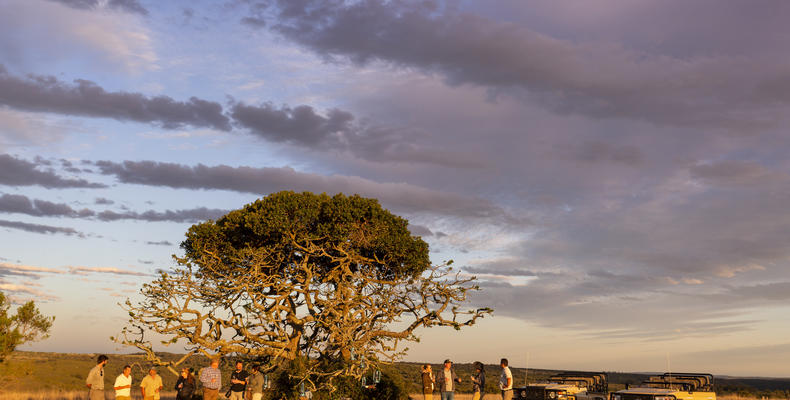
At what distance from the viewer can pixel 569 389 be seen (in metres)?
20.9

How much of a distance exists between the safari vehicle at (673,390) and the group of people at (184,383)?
11.2 metres

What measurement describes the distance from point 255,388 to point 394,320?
8284 millimetres

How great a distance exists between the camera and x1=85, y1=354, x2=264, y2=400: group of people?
17.3m

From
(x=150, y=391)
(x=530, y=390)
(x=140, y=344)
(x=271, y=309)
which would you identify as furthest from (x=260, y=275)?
(x=530, y=390)

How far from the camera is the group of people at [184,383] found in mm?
17281

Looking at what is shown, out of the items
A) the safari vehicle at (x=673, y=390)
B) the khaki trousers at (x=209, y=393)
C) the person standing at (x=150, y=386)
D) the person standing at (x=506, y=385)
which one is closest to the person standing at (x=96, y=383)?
the person standing at (x=150, y=386)

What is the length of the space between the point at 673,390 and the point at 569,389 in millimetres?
3149

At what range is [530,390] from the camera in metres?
21.3

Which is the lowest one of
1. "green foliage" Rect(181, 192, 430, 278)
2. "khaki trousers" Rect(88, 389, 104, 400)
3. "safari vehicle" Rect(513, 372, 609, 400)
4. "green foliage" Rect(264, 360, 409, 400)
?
"green foliage" Rect(264, 360, 409, 400)

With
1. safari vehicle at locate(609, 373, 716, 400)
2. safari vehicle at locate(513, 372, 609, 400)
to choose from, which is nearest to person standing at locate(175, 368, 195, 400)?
safari vehicle at locate(513, 372, 609, 400)

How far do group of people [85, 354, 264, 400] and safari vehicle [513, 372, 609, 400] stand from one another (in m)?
8.80

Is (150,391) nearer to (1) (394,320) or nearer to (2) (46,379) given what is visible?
(1) (394,320)

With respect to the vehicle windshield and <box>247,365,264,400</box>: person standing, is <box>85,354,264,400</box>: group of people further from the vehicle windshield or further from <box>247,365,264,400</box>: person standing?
the vehicle windshield

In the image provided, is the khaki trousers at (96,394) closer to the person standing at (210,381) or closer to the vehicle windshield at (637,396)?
the person standing at (210,381)
